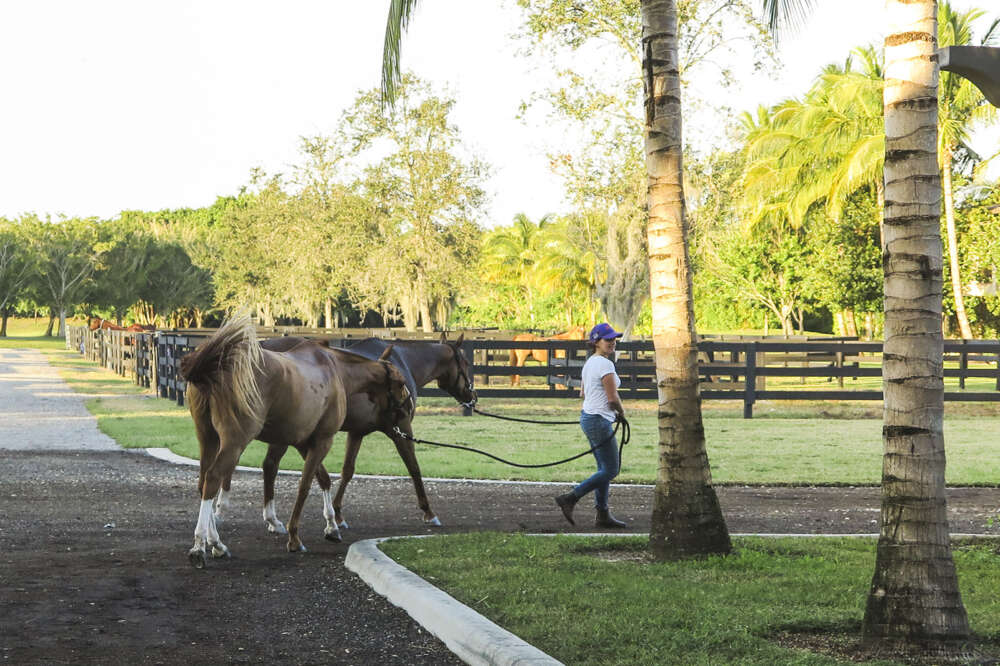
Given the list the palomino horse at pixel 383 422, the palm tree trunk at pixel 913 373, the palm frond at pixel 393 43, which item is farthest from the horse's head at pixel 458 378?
the palm tree trunk at pixel 913 373

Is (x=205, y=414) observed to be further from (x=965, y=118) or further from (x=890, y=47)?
(x=965, y=118)

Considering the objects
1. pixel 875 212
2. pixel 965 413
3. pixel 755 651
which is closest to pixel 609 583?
pixel 755 651

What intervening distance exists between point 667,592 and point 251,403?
3177mm

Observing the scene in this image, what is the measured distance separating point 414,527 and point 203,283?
73.1m

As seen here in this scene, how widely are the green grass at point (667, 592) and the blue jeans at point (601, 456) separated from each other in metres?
1.10

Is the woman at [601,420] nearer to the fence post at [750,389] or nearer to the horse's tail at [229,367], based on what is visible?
the horse's tail at [229,367]

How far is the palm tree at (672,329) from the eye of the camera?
25.0 feet

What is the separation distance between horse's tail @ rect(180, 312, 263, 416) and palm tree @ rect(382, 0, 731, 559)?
2818 millimetres

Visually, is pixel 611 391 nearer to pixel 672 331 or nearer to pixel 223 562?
pixel 672 331

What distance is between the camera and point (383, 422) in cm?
Answer: 968

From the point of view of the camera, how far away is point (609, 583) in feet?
22.0

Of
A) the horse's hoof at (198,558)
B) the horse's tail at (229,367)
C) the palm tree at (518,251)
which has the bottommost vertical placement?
the horse's hoof at (198,558)

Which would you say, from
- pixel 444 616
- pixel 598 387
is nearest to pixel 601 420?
pixel 598 387

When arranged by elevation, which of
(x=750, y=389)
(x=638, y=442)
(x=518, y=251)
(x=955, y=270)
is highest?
(x=518, y=251)
